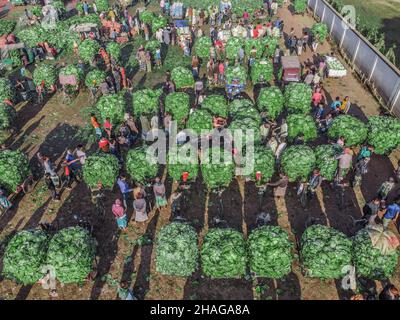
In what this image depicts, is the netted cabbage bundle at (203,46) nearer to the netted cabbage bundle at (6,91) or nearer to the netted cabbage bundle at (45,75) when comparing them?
the netted cabbage bundle at (45,75)

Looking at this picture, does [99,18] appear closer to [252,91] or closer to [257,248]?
[252,91]

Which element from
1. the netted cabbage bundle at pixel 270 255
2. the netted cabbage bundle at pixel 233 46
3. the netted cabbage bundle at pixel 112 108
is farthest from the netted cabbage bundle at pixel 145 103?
the netted cabbage bundle at pixel 270 255

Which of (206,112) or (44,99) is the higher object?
(206,112)

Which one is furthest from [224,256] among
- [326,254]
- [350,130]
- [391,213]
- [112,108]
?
[112,108]

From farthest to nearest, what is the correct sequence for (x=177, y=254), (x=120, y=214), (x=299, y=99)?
(x=299, y=99), (x=120, y=214), (x=177, y=254)

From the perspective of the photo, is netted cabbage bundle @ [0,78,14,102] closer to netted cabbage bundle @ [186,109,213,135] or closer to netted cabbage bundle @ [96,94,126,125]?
netted cabbage bundle @ [96,94,126,125]

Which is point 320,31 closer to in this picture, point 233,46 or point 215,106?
point 233,46
